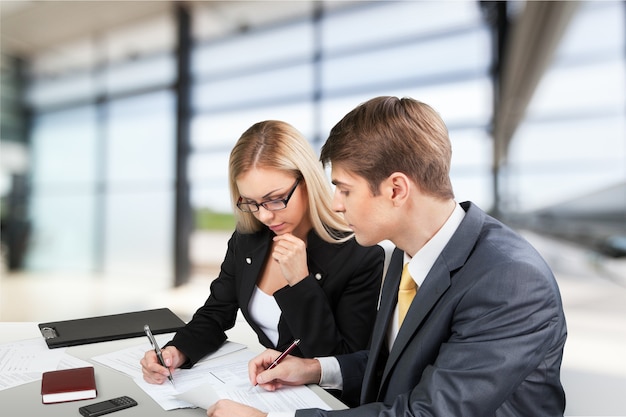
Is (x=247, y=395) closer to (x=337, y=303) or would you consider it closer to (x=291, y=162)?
(x=337, y=303)

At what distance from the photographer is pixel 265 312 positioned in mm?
1576

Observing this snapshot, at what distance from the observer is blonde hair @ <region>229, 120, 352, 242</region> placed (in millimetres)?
1494

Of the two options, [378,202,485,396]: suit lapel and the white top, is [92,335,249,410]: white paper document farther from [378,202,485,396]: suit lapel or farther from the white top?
[378,202,485,396]: suit lapel

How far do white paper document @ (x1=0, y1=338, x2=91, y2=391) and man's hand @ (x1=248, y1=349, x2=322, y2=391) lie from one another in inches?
18.2

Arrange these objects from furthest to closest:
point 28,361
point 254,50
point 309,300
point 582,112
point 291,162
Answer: point 254,50
point 582,112
point 291,162
point 309,300
point 28,361

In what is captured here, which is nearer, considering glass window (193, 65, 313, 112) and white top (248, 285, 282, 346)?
white top (248, 285, 282, 346)

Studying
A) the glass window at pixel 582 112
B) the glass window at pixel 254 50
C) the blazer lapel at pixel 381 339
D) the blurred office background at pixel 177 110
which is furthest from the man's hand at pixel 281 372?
the glass window at pixel 254 50

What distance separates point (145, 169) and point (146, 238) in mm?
937

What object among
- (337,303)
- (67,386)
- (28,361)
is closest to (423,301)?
(337,303)

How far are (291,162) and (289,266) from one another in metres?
0.31

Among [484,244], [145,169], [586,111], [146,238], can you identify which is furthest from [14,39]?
[484,244]

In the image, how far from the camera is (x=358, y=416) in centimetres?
86

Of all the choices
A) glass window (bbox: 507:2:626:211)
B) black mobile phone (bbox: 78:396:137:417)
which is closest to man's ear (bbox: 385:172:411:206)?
black mobile phone (bbox: 78:396:137:417)

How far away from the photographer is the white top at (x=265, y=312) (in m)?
1.56
